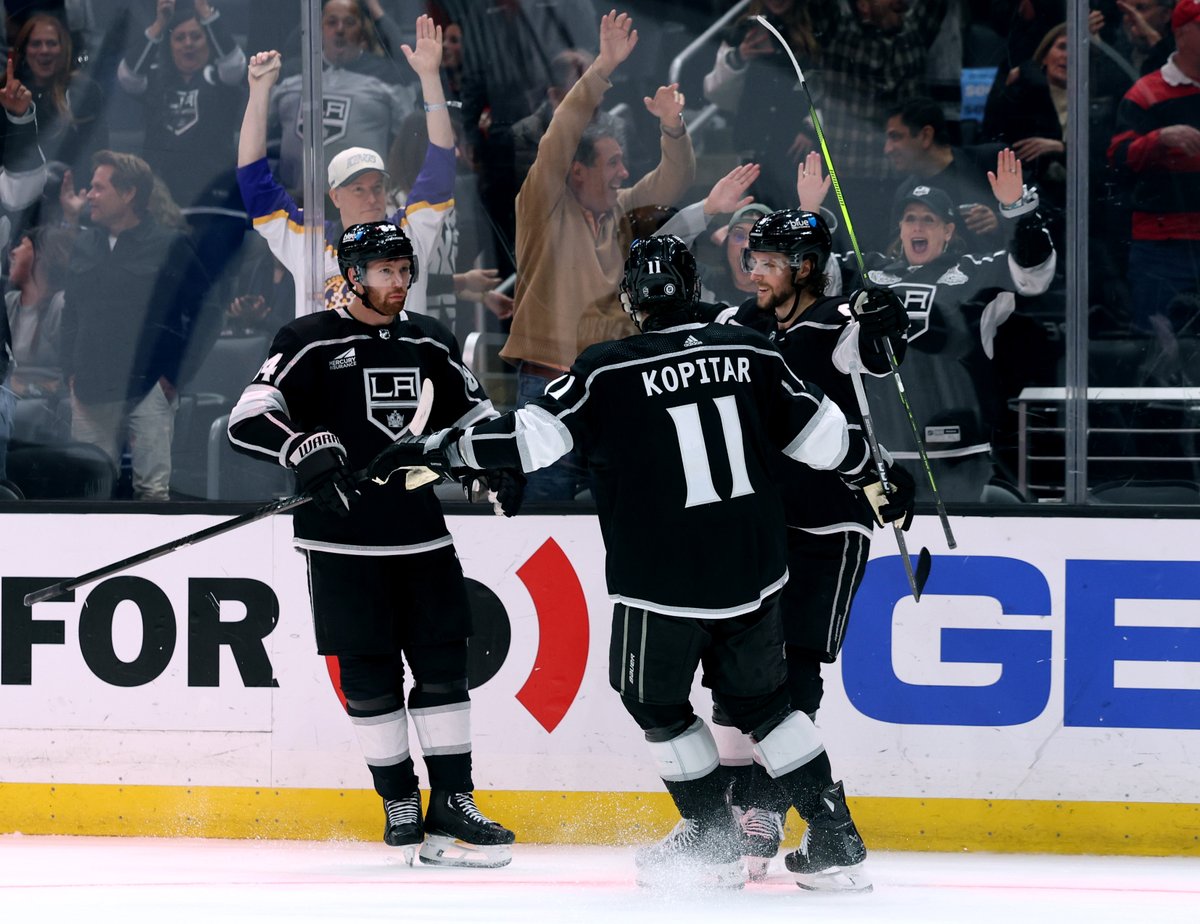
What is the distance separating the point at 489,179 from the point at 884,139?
101cm

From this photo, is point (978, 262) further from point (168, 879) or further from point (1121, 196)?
point (168, 879)

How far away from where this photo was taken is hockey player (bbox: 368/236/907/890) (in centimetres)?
312

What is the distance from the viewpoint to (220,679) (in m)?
4.04

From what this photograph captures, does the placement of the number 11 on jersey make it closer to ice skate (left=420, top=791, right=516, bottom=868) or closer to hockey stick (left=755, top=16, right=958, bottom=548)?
hockey stick (left=755, top=16, right=958, bottom=548)

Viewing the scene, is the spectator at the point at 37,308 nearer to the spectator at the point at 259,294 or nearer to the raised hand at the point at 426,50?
the spectator at the point at 259,294

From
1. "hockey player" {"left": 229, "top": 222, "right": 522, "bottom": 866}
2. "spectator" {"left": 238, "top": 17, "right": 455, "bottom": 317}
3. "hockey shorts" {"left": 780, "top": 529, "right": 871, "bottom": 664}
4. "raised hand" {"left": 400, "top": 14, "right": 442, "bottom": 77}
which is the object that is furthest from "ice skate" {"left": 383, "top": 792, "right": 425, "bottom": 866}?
"raised hand" {"left": 400, "top": 14, "right": 442, "bottom": 77}

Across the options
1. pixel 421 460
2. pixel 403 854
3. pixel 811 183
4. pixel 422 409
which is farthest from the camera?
pixel 811 183

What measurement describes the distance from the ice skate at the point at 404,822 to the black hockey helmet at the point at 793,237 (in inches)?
57.6

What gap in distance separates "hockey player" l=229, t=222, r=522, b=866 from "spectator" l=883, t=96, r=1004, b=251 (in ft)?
4.31

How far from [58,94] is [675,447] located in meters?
2.14

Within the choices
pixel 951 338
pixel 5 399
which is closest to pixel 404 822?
pixel 5 399

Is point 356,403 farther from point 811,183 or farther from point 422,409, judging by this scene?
point 811,183

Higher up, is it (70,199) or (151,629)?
(70,199)

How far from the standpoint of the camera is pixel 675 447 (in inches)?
123
